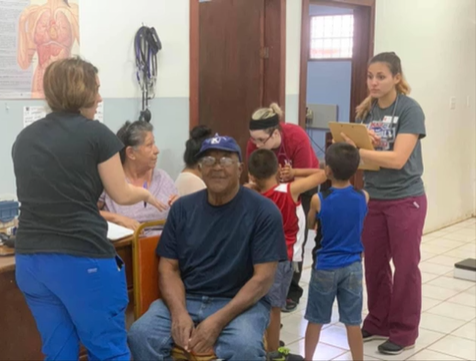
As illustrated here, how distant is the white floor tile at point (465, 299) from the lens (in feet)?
13.5

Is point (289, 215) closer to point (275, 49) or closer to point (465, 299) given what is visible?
point (275, 49)

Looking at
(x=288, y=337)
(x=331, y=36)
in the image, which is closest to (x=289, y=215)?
(x=288, y=337)

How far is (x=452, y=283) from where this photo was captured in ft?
14.9

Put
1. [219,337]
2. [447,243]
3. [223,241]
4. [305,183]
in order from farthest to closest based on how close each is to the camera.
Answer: [447,243] < [305,183] < [223,241] < [219,337]

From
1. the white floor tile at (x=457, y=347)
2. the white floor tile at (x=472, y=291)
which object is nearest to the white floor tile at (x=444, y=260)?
the white floor tile at (x=472, y=291)

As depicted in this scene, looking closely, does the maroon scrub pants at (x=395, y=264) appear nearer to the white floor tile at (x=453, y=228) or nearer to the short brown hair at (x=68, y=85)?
the short brown hair at (x=68, y=85)

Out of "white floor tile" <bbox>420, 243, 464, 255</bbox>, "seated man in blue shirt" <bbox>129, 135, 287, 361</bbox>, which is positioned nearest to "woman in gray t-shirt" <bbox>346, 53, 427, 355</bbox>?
"seated man in blue shirt" <bbox>129, 135, 287, 361</bbox>

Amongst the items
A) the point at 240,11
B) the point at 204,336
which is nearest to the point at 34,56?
the point at 204,336

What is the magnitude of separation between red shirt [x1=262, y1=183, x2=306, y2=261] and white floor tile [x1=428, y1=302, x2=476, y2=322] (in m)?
1.41

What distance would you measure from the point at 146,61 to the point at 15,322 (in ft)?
5.12

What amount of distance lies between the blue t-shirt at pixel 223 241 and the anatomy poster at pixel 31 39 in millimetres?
1004

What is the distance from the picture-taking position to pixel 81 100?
1938 mm

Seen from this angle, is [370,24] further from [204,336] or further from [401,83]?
[204,336]

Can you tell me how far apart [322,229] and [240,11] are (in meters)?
2.08
